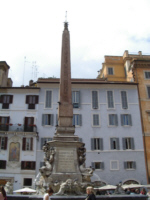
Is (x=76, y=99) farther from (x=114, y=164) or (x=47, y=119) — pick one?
(x=114, y=164)

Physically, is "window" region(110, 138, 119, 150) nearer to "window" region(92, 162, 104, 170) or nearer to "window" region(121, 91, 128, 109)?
"window" region(92, 162, 104, 170)

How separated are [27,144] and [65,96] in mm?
14254

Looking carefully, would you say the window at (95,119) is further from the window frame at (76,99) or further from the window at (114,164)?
the window at (114,164)

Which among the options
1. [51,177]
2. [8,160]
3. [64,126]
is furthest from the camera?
[8,160]

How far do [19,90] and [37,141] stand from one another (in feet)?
20.2

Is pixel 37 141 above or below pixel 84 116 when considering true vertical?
below

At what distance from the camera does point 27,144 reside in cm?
2412

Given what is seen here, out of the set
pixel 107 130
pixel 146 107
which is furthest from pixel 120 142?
pixel 146 107

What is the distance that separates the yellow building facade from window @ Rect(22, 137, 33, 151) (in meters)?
11.7

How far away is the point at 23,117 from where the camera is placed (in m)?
25.2

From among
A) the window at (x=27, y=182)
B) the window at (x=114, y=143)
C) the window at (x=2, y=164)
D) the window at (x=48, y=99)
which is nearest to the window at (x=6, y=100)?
the window at (x=48, y=99)

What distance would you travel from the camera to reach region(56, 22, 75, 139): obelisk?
1059 centimetres

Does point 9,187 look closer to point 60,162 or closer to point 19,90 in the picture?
point 60,162

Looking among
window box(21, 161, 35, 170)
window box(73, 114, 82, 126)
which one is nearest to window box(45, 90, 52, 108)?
window box(73, 114, 82, 126)
